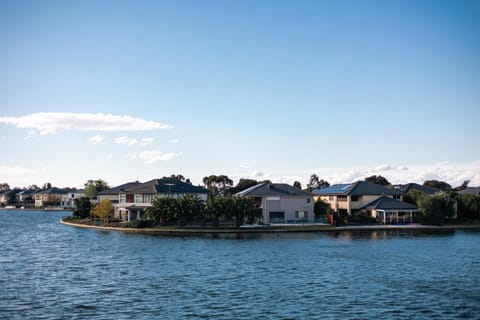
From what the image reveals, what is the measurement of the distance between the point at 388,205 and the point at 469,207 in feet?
49.4

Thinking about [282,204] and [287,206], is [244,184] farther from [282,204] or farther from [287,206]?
[282,204]

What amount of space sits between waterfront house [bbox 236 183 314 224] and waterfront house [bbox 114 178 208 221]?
10.9 m

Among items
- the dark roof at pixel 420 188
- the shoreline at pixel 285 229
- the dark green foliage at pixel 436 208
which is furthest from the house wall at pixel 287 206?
the dark roof at pixel 420 188

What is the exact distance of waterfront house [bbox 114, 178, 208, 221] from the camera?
84188 mm

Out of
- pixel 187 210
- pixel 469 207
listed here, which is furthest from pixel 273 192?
pixel 469 207

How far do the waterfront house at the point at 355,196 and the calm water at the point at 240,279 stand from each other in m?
29.6

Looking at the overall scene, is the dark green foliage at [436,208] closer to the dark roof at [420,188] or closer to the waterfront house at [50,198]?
the dark roof at [420,188]

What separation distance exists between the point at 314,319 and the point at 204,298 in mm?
7458

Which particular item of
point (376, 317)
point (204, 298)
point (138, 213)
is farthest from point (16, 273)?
point (138, 213)

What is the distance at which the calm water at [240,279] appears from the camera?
1078 inches

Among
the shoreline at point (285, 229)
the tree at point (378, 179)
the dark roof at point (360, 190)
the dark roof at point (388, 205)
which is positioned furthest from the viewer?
the tree at point (378, 179)

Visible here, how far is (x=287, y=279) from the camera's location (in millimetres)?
35688

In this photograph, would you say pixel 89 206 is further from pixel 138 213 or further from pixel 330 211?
pixel 330 211

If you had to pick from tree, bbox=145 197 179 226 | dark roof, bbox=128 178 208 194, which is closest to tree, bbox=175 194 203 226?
tree, bbox=145 197 179 226
